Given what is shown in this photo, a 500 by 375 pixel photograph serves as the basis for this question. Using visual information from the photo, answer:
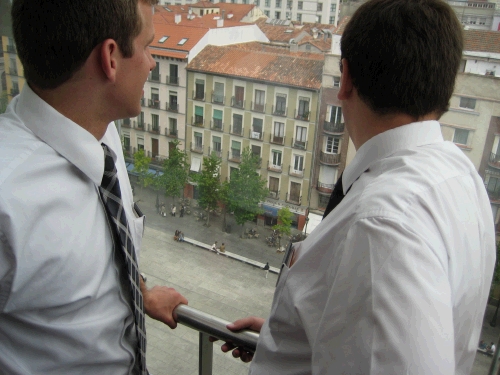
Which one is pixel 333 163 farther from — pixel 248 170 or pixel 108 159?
pixel 108 159

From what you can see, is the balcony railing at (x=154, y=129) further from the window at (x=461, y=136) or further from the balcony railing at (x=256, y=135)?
the window at (x=461, y=136)

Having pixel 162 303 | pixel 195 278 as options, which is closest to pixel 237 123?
pixel 195 278

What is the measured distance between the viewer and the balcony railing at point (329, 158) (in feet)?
5.88

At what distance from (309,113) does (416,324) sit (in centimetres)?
154

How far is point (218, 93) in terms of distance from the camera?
2.30 meters

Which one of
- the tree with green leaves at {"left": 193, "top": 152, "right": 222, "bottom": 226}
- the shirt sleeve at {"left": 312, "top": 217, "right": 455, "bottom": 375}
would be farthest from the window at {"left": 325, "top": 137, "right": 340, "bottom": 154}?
the shirt sleeve at {"left": 312, "top": 217, "right": 455, "bottom": 375}

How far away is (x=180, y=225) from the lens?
240 cm

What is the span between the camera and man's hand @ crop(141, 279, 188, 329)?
3.59ft

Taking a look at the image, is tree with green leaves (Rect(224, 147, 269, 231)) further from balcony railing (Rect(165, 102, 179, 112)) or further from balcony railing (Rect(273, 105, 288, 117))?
balcony railing (Rect(165, 102, 179, 112))

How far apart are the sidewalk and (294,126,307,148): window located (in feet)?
1.29

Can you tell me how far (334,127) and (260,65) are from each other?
0.55 meters

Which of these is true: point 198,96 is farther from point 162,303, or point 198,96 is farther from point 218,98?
point 162,303

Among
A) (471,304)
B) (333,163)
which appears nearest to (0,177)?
(471,304)

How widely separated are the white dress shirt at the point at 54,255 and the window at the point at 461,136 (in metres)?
1.13
